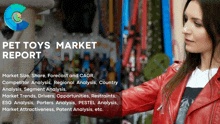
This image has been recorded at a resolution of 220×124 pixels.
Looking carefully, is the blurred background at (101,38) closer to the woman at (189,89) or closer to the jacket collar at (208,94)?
the woman at (189,89)

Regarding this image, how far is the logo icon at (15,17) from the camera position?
1.15m

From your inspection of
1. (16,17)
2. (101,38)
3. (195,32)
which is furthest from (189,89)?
(16,17)

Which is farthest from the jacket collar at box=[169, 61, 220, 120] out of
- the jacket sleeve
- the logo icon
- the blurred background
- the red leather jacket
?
the logo icon

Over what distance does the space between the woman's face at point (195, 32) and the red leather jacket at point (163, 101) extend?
137 millimetres

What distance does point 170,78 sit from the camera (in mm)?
1083

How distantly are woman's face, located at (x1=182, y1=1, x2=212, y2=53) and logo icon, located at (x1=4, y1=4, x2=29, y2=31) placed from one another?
846 millimetres

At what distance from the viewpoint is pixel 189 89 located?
995 millimetres

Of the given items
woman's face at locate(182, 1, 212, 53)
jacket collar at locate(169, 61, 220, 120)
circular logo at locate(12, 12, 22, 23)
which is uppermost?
circular logo at locate(12, 12, 22, 23)

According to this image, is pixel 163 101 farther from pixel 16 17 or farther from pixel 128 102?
pixel 16 17

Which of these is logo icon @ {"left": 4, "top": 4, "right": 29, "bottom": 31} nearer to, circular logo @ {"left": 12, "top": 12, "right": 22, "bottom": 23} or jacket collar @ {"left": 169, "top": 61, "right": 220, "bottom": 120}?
circular logo @ {"left": 12, "top": 12, "right": 22, "bottom": 23}

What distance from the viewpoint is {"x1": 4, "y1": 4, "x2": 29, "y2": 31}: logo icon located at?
115cm

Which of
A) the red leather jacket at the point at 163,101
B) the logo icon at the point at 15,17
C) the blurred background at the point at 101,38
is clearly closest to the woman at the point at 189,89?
the red leather jacket at the point at 163,101

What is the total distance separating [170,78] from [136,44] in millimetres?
641

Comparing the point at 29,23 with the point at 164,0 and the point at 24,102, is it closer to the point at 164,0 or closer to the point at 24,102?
the point at 24,102
